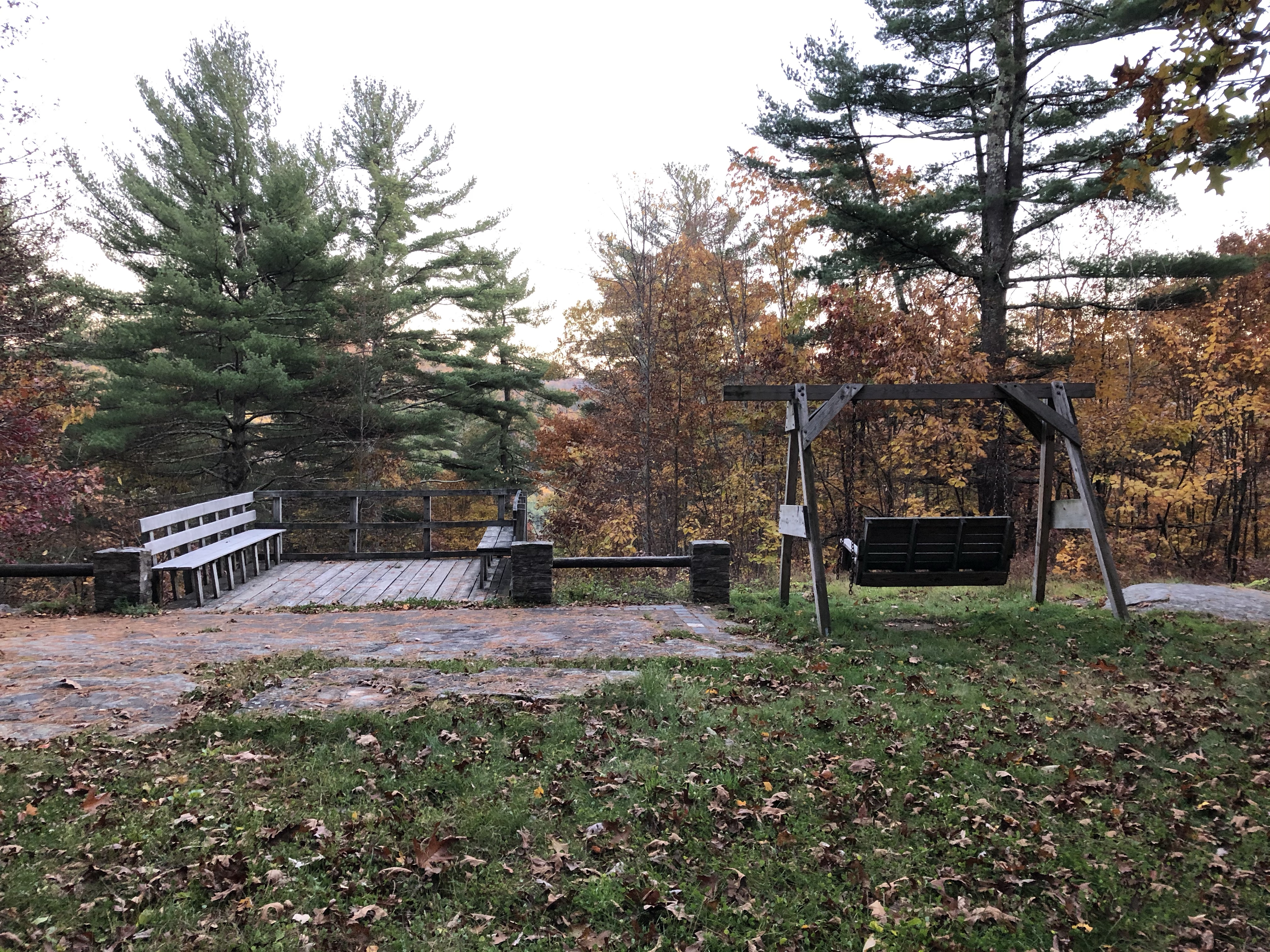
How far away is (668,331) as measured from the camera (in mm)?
18234

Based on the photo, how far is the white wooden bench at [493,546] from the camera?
387 inches

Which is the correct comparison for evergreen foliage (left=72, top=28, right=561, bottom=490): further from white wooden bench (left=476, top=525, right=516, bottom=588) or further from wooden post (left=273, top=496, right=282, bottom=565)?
white wooden bench (left=476, top=525, right=516, bottom=588)

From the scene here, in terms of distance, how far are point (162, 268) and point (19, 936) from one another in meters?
18.1

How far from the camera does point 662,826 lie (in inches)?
135

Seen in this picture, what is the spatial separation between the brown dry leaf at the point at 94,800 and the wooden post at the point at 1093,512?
7967 mm

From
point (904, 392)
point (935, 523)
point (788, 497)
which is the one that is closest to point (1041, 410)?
point (904, 392)

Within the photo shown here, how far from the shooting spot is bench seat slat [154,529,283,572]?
28.5ft

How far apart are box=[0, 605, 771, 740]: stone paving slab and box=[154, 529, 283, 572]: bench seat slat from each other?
0.62 metres

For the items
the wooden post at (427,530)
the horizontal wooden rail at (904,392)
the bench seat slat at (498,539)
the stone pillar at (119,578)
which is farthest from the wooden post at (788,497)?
the stone pillar at (119,578)

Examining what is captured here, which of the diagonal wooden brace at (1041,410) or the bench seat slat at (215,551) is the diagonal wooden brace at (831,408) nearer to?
the diagonal wooden brace at (1041,410)

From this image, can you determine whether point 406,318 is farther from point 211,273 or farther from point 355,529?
point 355,529

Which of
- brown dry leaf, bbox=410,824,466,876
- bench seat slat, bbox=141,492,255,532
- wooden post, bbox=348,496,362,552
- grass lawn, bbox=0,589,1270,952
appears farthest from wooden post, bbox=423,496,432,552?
brown dry leaf, bbox=410,824,466,876

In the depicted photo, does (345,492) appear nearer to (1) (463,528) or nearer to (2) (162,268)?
(2) (162,268)

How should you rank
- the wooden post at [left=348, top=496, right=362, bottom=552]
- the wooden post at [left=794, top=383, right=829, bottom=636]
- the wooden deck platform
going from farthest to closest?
the wooden post at [left=348, top=496, right=362, bottom=552], the wooden deck platform, the wooden post at [left=794, top=383, right=829, bottom=636]
